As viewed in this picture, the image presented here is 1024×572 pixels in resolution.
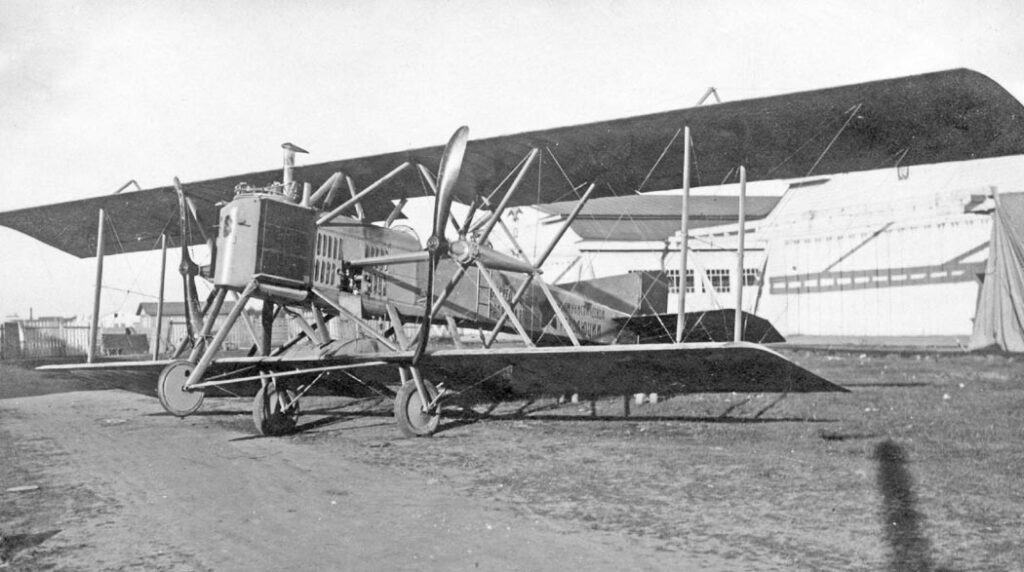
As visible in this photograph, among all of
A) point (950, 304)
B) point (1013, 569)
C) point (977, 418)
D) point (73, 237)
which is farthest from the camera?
point (950, 304)

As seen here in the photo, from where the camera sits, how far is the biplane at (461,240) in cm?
748

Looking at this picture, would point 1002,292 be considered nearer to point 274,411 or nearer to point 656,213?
point 274,411

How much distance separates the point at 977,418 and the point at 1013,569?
586 centimetres

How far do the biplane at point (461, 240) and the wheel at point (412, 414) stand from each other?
0.06 feet

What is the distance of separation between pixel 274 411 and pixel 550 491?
17.5 ft

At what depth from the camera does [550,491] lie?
5637mm

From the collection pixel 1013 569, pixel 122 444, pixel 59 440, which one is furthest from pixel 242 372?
pixel 1013 569

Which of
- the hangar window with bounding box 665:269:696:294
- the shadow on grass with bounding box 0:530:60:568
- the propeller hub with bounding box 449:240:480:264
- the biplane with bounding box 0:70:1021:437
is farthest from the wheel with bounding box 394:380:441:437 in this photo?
the hangar window with bounding box 665:269:696:294

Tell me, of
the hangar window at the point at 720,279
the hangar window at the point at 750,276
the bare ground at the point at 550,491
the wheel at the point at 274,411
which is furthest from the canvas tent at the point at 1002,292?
the wheel at the point at 274,411

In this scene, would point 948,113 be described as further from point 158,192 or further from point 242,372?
point 158,192

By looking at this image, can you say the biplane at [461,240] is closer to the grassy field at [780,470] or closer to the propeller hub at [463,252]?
the propeller hub at [463,252]

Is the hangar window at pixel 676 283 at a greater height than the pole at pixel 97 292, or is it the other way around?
the hangar window at pixel 676 283

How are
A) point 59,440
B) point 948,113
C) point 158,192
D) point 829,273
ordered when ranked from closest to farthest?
point 948,113 → point 59,440 → point 158,192 → point 829,273

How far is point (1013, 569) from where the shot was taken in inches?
138
